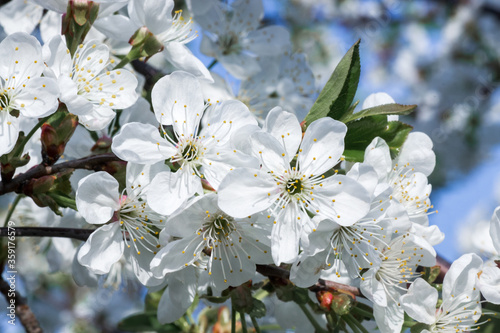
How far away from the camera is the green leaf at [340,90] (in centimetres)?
131

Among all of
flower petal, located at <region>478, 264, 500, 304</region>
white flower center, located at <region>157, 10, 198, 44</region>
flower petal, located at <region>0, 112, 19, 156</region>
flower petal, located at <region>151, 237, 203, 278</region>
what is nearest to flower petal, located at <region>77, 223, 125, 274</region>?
flower petal, located at <region>151, 237, 203, 278</region>

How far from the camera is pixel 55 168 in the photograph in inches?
49.9

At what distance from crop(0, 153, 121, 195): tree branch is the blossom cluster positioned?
43 millimetres

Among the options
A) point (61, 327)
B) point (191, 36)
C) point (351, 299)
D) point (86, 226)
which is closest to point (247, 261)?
point (351, 299)

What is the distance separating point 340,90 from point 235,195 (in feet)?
1.25

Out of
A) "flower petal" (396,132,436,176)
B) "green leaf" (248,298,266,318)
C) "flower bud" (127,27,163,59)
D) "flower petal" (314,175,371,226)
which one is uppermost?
"flower petal" (396,132,436,176)

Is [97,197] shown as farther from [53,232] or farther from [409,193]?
[409,193]

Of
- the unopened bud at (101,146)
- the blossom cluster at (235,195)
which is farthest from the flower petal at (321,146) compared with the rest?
the unopened bud at (101,146)

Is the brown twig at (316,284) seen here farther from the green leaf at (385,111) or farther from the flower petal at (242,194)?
the green leaf at (385,111)

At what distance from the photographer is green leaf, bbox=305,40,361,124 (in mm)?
1306

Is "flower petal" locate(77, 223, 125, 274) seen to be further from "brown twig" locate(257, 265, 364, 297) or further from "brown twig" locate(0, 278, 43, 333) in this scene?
"brown twig" locate(0, 278, 43, 333)

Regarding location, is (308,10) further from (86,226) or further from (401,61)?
(86,226)

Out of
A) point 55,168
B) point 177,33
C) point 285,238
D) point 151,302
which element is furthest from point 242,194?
point 151,302

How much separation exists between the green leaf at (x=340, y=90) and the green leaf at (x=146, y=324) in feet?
3.18
